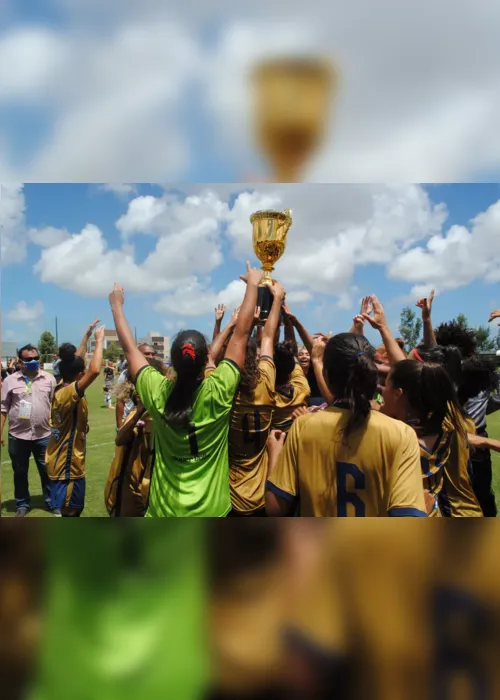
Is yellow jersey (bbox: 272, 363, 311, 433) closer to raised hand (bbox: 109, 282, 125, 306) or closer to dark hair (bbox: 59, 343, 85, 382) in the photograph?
raised hand (bbox: 109, 282, 125, 306)

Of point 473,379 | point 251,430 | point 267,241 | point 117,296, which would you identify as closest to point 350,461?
point 117,296

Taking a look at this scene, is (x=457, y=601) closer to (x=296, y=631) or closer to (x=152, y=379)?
(x=296, y=631)

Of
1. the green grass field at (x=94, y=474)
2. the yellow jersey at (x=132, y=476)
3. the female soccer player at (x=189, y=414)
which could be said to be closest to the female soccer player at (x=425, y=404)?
the female soccer player at (x=189, y=414)

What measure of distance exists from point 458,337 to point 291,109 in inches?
90.2

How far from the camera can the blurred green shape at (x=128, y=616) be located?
1.21 metres

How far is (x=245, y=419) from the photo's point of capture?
115 inches

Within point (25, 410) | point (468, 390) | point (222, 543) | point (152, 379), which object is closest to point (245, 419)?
point (152, 379)

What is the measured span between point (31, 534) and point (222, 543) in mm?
464

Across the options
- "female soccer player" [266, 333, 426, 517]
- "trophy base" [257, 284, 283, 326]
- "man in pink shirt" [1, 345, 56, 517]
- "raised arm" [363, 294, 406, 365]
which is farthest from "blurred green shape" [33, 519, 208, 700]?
"man in pink shirt" [1, 345, 56, 517]

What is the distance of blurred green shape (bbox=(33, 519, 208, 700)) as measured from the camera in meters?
1.21

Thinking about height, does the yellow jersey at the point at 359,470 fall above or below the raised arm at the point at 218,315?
below

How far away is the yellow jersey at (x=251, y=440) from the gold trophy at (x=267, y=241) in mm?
433

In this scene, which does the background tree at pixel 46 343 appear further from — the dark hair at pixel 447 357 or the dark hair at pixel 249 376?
the dark hair at pixel 447 357

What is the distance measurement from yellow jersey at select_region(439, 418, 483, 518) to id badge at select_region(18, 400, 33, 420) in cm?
444
